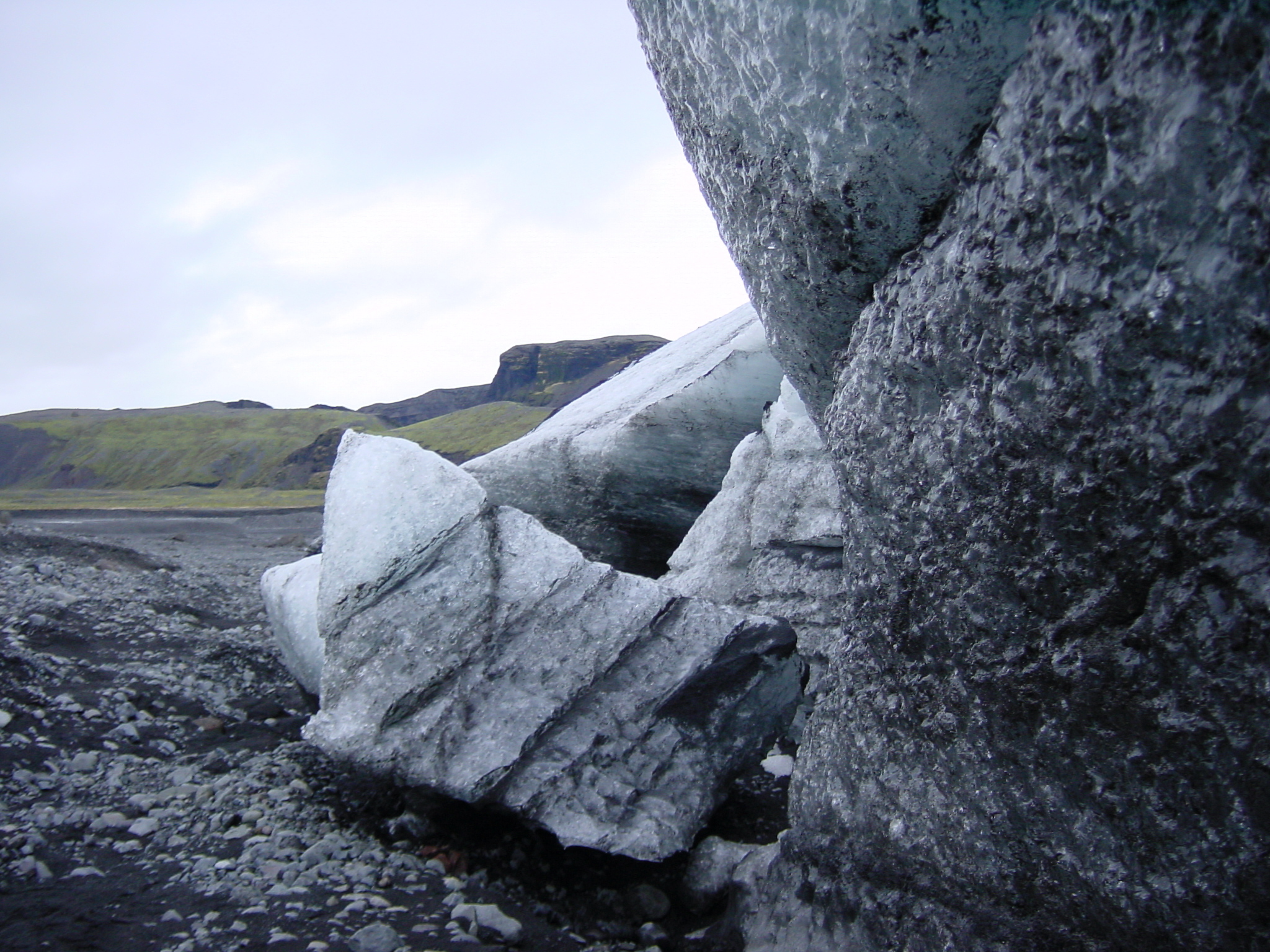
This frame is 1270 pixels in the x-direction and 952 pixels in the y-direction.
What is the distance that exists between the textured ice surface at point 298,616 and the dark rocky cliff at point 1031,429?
371cm

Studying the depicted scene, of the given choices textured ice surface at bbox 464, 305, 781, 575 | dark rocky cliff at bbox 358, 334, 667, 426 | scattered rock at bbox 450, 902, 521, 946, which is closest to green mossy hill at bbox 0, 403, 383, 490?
dark rocky cliff at bbox 358, 334, 667, 426

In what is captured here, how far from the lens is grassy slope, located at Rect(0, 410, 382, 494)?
363 feet

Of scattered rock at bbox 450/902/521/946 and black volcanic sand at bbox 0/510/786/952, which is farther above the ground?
black volcanic sand at bbox 0/510/786/952

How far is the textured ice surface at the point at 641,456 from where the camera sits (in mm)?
6762

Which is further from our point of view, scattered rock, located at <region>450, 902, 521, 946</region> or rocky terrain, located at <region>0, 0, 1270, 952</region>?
scattered rock, located at <region>450, 902, 521, 946</region>

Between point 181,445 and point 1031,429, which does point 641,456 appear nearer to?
point 1031,429

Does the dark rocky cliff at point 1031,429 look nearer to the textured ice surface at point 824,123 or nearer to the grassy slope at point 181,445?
the textured ice surface at point 824,123

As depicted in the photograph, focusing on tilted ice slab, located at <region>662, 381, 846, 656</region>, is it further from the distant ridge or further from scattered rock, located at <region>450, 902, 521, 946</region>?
the distant ridge

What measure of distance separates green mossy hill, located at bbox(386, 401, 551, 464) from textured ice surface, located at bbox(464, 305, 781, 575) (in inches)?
2857

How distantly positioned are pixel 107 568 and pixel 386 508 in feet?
32.8

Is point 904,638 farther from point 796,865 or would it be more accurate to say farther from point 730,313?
point 730,313

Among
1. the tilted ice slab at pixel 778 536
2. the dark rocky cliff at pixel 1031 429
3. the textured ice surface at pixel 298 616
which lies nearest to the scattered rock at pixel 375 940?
the dark rocky cliff at pixel 1031 429

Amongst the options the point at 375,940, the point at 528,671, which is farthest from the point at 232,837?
the point at 528,671

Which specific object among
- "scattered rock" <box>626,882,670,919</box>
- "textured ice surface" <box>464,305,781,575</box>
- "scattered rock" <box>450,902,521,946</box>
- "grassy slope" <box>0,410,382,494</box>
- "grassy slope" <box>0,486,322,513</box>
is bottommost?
"scattered rock" <box>626,882,670,919</box>
